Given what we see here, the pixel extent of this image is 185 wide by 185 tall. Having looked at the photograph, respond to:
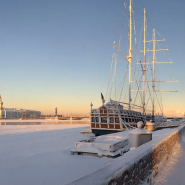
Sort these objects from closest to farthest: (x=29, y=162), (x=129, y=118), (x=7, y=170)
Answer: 1. (x=7, y=170)
2. (x=29, y=162)
3. (x=129, y=118)

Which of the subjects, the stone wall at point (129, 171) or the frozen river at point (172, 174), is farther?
the frozen river at point (172, 174)

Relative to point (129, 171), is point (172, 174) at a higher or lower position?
lower

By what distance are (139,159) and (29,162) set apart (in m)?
7.93

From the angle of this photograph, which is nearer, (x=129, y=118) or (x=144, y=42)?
(x=129, y=118)

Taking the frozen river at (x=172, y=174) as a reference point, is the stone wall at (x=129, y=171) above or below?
above

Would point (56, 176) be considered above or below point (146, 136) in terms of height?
below

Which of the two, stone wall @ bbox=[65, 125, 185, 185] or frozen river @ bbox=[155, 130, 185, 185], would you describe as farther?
frozen river @ bbox=[155, 130, 185, 185]

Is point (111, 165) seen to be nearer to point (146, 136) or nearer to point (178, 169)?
point (178, 169)

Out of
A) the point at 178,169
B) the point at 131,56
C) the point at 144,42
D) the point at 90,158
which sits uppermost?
the point at 144,42

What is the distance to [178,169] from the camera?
678 cm

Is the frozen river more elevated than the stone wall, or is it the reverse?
the stone wall

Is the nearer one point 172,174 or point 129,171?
point 129,171

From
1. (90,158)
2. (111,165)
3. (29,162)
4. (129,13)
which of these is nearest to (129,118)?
(90,158)

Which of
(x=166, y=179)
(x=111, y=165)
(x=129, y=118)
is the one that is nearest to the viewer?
(x=111, y=165)
